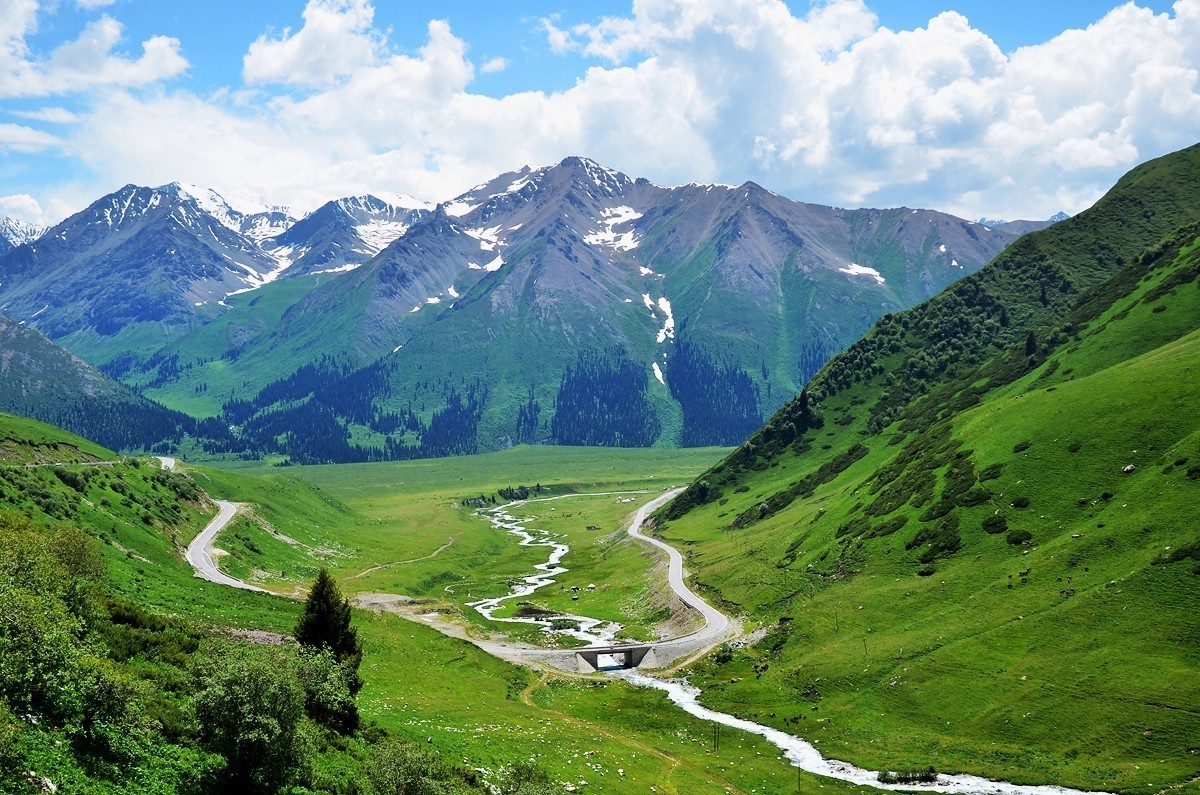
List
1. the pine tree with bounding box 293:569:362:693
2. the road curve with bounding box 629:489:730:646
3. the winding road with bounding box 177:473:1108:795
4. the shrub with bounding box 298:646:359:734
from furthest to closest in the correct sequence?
the road curve with bounding box 629:489:730:646 → the winding road with bounding box 177:473:1108:795 → the pine tree with bounding box 293:569:362:693 → the shrub with bounding box 298:646:359:734

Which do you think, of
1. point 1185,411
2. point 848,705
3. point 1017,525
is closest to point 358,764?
point 848,705

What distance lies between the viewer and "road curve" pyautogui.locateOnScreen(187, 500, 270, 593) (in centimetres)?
11206

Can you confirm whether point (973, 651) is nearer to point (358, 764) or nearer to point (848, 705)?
point (848, 705)

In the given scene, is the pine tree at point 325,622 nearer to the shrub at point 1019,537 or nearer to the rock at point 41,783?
the rock at point 41,783

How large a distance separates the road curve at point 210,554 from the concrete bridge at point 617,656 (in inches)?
1844

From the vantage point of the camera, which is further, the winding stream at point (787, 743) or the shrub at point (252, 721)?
the winding stream at point (787, 743)

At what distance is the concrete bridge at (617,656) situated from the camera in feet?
368

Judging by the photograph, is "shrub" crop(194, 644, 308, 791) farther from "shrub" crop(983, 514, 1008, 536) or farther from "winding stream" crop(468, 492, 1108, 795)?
"shrub" crop(983, 514, 1008, 536)

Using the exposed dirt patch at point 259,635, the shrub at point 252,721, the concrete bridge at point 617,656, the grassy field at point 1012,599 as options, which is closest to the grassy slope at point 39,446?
the exposed dirt patch at point 259,635

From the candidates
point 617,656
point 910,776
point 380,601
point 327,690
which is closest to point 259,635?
point 327,690

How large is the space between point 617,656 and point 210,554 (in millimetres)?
68451

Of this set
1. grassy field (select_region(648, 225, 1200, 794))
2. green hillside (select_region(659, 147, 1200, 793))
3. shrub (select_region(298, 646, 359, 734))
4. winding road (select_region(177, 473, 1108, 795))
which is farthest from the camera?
green hillside (select_region(659, 147, 1200, 793))

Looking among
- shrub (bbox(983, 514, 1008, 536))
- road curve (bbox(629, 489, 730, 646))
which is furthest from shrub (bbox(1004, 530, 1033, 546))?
road curve (bbox(629, 489, 730, 646))

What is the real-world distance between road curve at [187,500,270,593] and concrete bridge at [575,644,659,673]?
4683cm
